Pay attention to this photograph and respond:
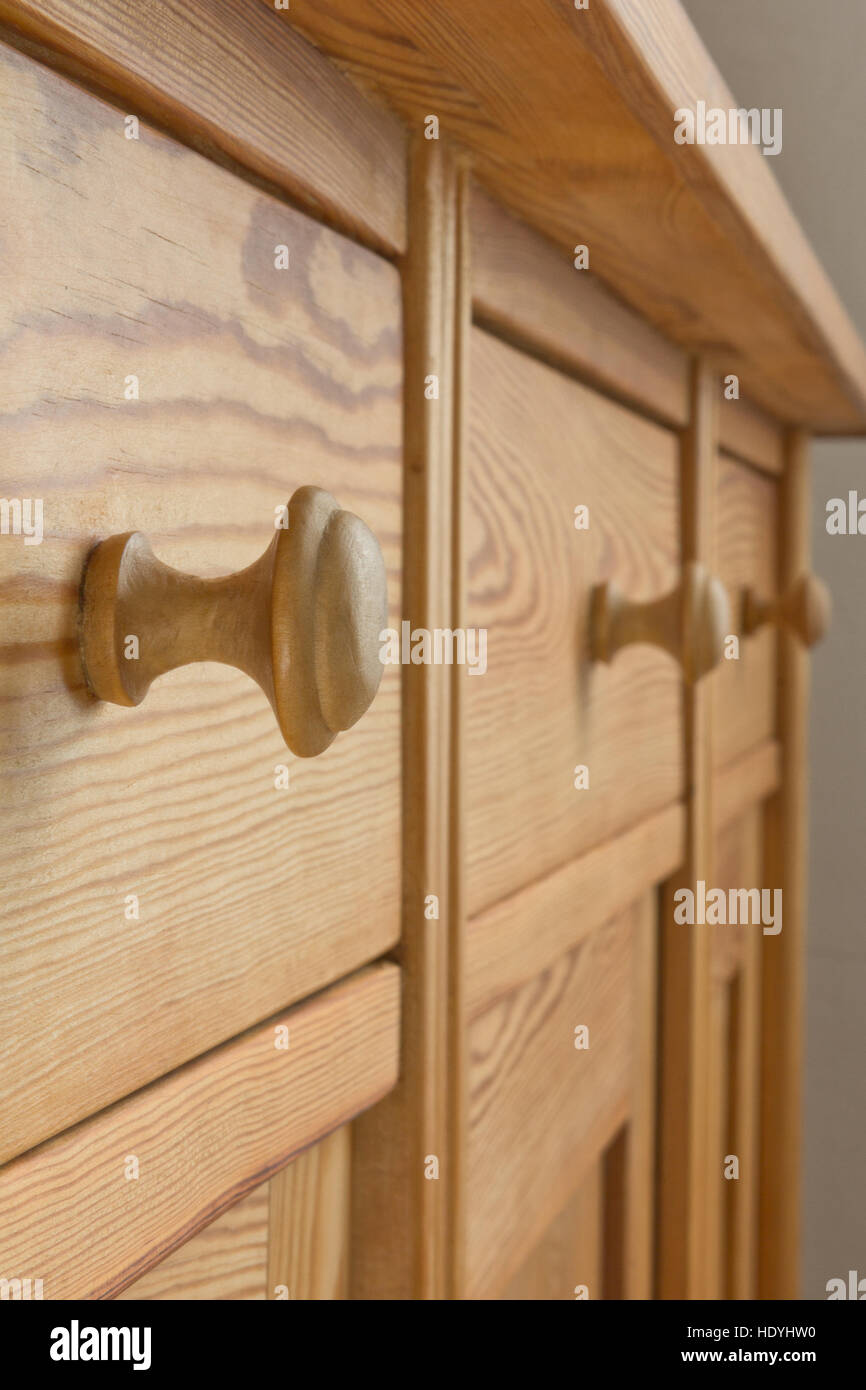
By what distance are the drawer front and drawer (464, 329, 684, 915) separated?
3.7 inches

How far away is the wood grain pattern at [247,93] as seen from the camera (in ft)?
0.77

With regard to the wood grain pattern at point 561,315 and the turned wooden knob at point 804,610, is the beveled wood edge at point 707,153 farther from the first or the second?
the turned wooden knob at point 804,610

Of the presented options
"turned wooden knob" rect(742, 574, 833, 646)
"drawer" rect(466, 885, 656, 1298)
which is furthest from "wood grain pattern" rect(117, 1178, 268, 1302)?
"turned wooden knob" rect(742, 574, 833, 646)

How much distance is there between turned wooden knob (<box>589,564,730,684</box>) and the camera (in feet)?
1.74

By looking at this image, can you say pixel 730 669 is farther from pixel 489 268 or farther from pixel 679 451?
pixel 489 268

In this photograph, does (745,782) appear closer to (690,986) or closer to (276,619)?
(690,986)

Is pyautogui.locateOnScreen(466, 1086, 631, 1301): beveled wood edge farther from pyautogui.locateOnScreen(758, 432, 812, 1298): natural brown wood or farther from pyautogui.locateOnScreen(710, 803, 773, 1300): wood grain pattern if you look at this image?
pyautogui.locateOnScreen(758, 432, 812, 1298): natural brown wood

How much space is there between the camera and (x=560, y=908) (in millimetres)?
511

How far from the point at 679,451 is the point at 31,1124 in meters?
0.55

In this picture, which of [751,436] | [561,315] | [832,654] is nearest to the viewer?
[561,315]

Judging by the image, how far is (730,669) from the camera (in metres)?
0.86

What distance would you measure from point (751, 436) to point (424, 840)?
0.59 m

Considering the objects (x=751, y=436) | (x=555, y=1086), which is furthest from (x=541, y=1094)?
(x=751, y=436)

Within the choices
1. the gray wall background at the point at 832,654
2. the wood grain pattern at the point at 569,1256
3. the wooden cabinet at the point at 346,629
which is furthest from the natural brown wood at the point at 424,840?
the gray wall background at the point at 832,654
